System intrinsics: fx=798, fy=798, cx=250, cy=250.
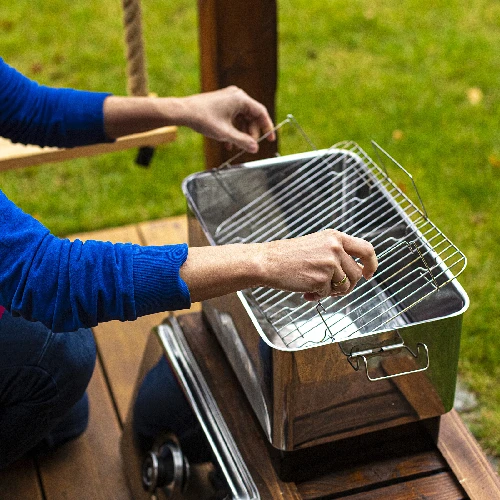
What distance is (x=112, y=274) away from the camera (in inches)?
45.4

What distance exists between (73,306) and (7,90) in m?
0.70

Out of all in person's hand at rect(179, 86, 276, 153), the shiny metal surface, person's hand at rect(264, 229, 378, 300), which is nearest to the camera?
person's hand at rect(264, 229, 378, 300)

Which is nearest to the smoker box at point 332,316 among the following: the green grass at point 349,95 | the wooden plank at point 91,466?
the wooden plank at point 91,466

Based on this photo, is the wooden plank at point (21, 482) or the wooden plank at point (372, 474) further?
the wooden plank at point (21, 482)

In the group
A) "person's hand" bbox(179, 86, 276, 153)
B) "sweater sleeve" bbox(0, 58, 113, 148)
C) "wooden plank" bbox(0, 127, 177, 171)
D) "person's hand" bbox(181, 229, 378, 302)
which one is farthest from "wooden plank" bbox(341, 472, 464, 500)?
"wooden plank" bbox(0, 127, 177, 171)

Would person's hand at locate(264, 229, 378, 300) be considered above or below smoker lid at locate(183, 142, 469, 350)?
above

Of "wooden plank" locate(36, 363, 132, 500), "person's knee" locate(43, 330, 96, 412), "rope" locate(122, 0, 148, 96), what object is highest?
"rope" locate(122, 0, 148, 96)

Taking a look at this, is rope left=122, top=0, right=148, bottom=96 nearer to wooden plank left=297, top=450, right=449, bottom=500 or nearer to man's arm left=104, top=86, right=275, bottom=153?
man's arm left=104, top=86, right=275, bottom=153

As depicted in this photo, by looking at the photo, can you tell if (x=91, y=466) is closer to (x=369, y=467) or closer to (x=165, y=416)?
(x=165, y=416)

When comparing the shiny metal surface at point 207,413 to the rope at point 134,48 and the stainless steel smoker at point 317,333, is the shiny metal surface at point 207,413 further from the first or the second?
the rope at point 134,48

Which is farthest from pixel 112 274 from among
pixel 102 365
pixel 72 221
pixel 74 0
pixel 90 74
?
pixel 74 0

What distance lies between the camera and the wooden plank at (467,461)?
58.8 inches

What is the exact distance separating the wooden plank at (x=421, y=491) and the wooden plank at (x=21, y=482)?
69 cm

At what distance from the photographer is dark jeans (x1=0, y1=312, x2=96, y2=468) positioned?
1.49 m
